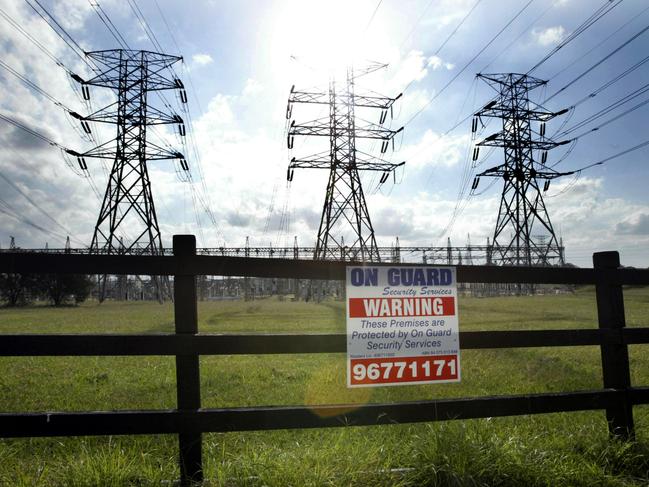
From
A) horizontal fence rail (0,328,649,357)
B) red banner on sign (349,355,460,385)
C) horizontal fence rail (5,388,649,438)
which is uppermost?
horizontal fence rail (0,328,649,357)

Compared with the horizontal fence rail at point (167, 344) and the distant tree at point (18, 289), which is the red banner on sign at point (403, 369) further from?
the distant tree at point (18, 289)

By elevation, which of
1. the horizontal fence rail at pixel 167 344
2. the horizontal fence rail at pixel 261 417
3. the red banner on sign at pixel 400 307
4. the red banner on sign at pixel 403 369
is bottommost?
the horizontal fence rail at pixel 261 417

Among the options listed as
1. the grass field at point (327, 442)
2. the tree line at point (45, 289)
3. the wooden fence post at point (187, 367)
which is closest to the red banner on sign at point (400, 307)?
the grass field at point (327, 442)

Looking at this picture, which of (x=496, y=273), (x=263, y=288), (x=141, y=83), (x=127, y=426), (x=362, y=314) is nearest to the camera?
(x=127, y=426)

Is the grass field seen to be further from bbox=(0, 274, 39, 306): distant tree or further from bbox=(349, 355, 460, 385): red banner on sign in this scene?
bbox=(0, 274, 39, 306): distant tree

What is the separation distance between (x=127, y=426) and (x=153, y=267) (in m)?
1.08

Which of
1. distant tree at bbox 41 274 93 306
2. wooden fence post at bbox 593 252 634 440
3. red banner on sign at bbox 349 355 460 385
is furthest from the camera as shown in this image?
distant tree at bbox 41 274 93 306

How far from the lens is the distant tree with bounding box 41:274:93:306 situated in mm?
53594

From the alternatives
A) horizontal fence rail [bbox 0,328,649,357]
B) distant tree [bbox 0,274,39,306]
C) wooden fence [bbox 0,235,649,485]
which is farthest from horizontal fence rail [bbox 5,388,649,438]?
distant tree [bbox 0,274,39,306]

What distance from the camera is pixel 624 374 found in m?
4.27

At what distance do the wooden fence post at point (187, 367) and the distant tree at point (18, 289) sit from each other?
52.5 meters

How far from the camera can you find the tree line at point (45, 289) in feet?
165

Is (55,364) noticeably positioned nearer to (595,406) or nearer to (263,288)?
(595,406)

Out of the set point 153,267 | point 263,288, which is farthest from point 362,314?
point 263,288
